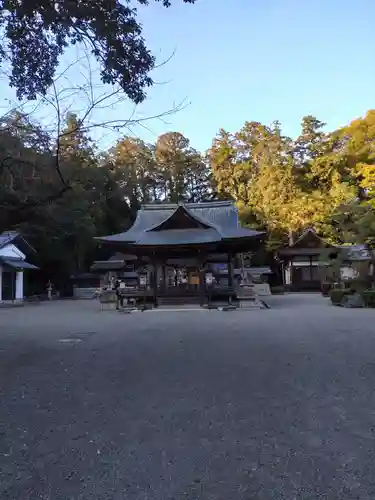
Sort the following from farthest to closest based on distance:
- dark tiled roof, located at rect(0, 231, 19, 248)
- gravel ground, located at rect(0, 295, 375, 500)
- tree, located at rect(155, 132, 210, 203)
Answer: tree, located at rect(155, 132, 210, 203) < dark tiled roof, located at rect(0, 231, 19, 248) < gravel ground, located at rect(0, 295, 375, 500)

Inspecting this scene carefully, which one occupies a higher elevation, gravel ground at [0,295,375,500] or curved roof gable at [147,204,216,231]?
curved roof gable at [147,204,216,231]

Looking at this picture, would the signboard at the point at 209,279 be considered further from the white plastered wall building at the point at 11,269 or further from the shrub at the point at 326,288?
the white plastered wall building at the point at 11,269

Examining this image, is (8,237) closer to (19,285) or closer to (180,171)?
(19,285)

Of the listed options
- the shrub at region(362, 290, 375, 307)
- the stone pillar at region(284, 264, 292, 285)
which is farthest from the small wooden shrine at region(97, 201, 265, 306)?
the stone pillar at region(284, 264, 292, 285)

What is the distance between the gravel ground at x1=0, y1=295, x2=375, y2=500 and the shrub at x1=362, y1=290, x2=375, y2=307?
11.8 m

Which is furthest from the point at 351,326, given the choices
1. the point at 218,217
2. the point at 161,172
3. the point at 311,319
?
the point at 161,172

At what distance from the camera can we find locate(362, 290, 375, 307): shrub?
64.0 feet

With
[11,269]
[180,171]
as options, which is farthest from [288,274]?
[11,269]

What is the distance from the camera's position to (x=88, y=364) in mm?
7043

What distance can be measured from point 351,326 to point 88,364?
7.65 meters

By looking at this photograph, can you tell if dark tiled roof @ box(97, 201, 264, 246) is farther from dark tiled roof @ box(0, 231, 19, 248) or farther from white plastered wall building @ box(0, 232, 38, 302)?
dark tiled roof @ box(0, 231, 19, 248)

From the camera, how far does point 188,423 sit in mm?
4070

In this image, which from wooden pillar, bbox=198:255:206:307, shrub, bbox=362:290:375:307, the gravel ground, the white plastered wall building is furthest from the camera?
the white plastered wall building

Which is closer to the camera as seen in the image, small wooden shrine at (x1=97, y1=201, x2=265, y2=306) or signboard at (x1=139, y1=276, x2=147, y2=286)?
small wooden shrine at (x1=97, y1=201, x2=265, y2=306)
